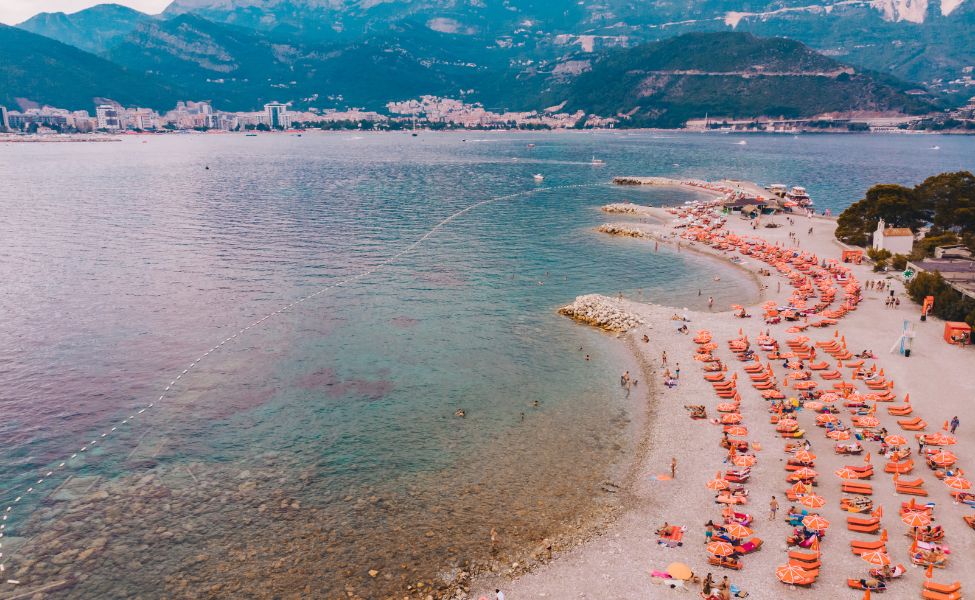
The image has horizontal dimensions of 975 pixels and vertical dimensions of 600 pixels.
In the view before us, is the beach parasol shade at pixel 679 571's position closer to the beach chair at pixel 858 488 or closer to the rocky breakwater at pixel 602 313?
the beach chair at pixel 858 488

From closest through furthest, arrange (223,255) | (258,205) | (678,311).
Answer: (678,311) < (223,255) < (258,205)

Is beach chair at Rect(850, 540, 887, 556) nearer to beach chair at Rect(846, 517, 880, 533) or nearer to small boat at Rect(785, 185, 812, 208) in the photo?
beach chair at Rect(846, 517, 880, 533)

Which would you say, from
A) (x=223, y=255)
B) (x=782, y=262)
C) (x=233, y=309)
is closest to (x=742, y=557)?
(x=233, y=309)

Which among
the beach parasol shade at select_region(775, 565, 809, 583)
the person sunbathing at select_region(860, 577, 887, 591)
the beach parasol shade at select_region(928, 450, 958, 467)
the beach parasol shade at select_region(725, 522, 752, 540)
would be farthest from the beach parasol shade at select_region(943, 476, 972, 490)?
the beach parasol shade at select_region(725, 522, 752, 540)

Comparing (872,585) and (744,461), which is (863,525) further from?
(744,461)

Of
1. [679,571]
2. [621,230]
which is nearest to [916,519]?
[679,571]

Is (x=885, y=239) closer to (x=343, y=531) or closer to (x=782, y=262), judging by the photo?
(x=782, y=262)
